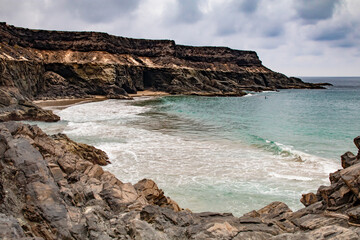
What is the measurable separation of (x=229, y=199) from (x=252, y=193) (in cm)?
112

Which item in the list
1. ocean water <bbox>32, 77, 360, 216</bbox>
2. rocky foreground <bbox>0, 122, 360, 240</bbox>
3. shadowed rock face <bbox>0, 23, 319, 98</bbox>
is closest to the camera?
rocky foreground <bbox>0, 122, 360, 240</bbox>

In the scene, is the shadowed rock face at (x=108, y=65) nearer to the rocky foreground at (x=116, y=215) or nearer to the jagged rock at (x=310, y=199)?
the rocky foreground at (x=116, y=215)

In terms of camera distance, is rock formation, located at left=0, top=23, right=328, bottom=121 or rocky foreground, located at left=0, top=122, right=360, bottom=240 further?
rock formation, located at left=0, top=23, right=328, bottom=121

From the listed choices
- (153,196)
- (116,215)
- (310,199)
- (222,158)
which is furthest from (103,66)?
(116,215)

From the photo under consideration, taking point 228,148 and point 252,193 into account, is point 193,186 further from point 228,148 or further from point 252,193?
point 228,148

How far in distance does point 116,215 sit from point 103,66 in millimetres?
58768

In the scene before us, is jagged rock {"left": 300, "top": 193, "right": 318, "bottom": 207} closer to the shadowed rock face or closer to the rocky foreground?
the rocky foreground

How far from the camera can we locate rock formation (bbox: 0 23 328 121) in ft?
162

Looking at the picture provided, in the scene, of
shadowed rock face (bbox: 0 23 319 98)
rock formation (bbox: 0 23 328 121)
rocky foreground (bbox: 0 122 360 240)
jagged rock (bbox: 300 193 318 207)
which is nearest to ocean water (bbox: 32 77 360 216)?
jagged rock (bbox: 300 193 318 207)

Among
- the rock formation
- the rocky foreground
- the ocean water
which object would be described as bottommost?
the ocean water

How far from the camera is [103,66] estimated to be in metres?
61.6

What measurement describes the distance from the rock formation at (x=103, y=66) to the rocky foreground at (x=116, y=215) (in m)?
31.0

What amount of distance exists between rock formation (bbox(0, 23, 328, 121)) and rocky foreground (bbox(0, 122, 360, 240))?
31.0 metres

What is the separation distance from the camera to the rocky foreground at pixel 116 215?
5184 mm
